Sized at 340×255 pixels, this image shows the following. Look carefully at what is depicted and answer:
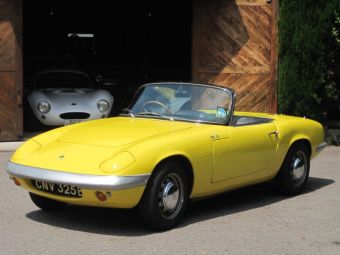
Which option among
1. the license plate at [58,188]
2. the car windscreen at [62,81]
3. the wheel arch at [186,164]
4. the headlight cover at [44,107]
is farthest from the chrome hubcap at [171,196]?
the car windscreen at [62,81]

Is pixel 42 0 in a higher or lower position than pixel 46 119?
higher

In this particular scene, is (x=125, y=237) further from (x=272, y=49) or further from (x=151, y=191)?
(x=272, y=49)

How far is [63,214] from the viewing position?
21.7ft

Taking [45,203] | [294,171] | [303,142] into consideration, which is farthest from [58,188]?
[303,142]

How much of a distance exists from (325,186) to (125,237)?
3574 mm

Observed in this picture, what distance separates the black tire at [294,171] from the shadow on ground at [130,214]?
0.51 feet

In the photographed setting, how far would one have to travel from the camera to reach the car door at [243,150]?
6535mm

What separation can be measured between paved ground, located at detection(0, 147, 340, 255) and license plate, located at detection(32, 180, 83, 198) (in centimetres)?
38

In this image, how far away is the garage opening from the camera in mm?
23469

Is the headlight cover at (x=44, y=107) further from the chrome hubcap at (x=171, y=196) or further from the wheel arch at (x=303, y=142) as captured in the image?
the chrome hubcap at (x=171, y=196)

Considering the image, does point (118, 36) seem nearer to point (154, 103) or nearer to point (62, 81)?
point (62, 81)

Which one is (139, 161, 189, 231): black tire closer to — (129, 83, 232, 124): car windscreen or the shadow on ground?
the shadow on ground

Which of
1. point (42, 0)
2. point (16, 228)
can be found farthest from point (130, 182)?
point (42, 0)

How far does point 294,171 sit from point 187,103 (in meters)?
1.64
